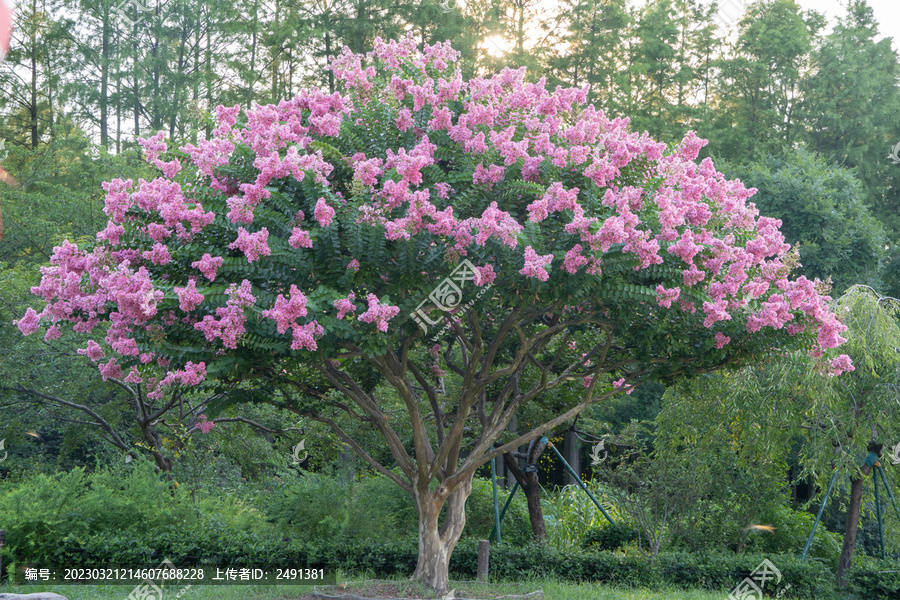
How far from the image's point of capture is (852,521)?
11156mm

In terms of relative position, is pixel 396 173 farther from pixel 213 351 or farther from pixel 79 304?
pixel 79 304

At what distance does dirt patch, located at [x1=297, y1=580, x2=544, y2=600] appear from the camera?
7637mm

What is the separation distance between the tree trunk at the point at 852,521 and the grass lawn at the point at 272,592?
9.35 feet

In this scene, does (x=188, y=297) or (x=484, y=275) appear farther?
(x=484, y=275)

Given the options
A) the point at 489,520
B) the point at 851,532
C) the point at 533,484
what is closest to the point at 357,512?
the point at 489,520

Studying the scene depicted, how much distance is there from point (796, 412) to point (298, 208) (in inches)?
323

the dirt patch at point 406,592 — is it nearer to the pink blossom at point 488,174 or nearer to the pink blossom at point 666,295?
the pink blossom at point 666,295

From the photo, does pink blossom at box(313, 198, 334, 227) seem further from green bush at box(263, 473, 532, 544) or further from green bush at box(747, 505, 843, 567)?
green bush at box(747, 505, 843, 567)

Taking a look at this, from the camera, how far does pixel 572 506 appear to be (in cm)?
1400

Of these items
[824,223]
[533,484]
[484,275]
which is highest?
[824,223]

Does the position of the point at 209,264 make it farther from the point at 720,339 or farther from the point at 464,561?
the point at 464,561

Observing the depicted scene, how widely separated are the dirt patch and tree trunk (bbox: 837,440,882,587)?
5.36m

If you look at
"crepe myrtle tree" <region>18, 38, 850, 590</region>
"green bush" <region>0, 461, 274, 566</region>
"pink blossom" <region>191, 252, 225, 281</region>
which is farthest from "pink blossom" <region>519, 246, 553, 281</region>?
"green bush" <region>0, 461, 274, 566</region>

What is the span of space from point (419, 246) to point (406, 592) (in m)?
3.84
